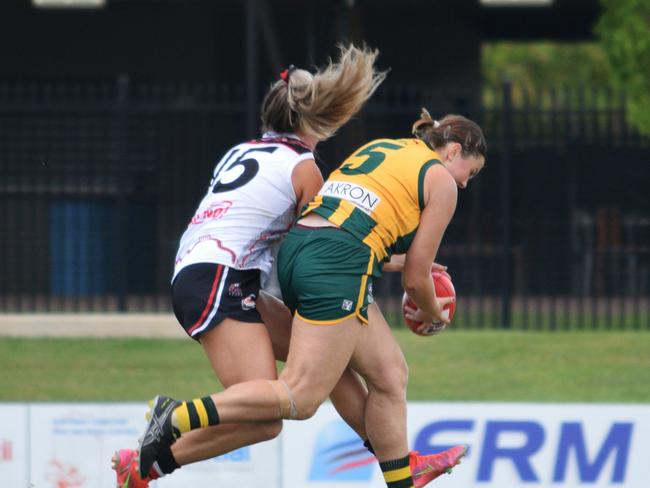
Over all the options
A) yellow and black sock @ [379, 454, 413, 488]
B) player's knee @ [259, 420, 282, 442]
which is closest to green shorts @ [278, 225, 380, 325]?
player's knee @ [259, 420, 282, 442]

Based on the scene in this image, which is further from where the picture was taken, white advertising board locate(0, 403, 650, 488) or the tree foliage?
the tree foliage

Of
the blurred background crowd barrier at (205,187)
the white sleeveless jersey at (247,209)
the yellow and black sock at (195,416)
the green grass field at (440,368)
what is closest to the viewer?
the yellow and black sock at (195,416)

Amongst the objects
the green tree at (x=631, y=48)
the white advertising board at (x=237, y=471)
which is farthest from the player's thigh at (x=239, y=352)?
the green tree at (x=631, y=48)

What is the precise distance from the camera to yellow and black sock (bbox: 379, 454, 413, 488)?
5.58 meters

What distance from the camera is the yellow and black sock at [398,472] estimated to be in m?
5.58

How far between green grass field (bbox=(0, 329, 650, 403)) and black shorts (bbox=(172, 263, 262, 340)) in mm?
4350

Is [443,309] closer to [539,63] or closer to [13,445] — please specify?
[13,445]

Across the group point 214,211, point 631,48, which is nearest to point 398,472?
point 214,211

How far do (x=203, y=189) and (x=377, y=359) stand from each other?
753cm

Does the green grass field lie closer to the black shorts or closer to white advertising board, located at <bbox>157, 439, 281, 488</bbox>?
white advertising board, located at <bbox>157, 439, 281, 488</bbox>

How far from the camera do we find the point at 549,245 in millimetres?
12953

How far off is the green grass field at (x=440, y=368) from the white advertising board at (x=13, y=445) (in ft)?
9.24

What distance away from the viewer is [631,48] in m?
15.0

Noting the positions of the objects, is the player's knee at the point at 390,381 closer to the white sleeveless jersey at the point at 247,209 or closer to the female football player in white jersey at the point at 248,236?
the female football player in white jersey at the point at 248,236
